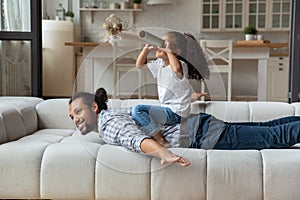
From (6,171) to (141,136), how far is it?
23.4 inches

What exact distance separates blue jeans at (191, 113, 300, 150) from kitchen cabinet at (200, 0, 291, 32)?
4.71 m

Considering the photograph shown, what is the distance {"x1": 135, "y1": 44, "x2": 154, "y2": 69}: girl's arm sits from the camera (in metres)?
2.18

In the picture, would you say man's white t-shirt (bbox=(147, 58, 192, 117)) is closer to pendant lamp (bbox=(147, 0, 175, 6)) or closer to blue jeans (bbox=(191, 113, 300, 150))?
blue jeans (bbox=(191, 113, 300, 150))

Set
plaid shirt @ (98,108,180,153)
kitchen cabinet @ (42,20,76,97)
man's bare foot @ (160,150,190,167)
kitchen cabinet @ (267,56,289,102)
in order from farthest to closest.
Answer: kitchen cabinet @ (42,20,76,97) → kitchen cabinet @ (267,56,289,102) → plaid shirt @ (98,108,180,153) → man's bare foot @ (160,150,190,167)

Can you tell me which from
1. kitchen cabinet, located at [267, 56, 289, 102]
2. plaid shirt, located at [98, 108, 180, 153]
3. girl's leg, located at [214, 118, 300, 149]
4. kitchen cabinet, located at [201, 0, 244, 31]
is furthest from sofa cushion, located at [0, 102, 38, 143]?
kitchen cabinet, located at [201, 0, 244, 31]

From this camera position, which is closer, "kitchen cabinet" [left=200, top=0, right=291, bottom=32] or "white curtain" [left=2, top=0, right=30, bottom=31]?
"white curtain" [left=2, top=0, right=30, bottom=31]

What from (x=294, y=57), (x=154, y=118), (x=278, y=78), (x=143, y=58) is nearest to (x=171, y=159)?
(x=154, y=118)

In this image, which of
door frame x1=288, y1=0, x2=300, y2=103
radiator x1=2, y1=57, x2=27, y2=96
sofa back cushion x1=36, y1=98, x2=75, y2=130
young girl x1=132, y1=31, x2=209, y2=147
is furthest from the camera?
radiator x1=2, y1=57, x2=27, y2=96

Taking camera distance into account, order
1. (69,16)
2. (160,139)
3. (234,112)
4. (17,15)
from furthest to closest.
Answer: (69,16) → (17,15) → (234,112) → (160,139)

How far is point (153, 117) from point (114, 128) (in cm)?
24

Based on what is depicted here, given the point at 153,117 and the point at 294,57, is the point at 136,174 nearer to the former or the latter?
the point at 153,117

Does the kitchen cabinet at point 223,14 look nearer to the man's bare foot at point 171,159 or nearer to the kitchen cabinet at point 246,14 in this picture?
the kitchen cabinet at point 246,14

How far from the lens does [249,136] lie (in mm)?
2037

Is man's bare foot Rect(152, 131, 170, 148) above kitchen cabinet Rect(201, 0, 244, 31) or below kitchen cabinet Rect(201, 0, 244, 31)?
below
